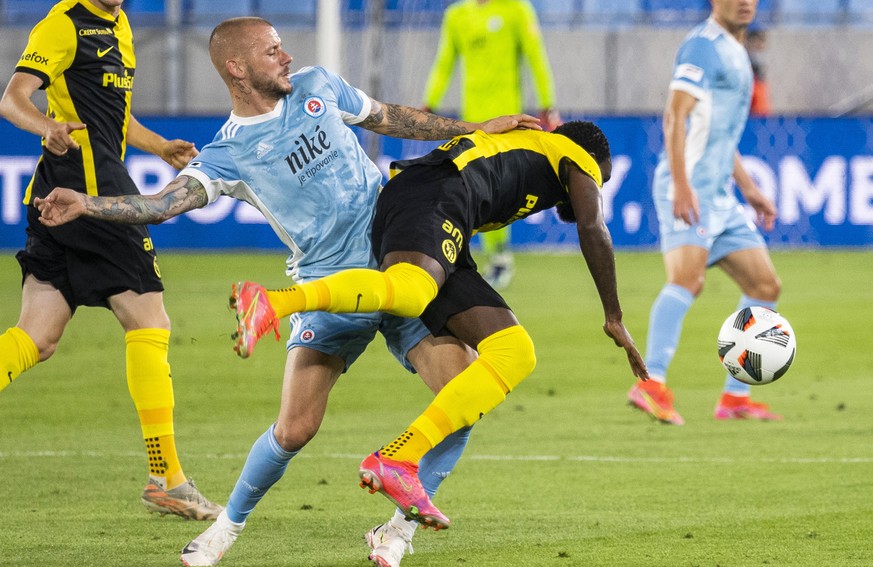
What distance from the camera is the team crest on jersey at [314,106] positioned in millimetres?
4586

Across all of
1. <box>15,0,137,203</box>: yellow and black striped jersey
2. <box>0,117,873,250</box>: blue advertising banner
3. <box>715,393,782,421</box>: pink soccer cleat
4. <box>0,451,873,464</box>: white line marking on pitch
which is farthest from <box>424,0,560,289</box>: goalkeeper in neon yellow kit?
<box>15,0,137,203</box>: yellow and black striped jersey

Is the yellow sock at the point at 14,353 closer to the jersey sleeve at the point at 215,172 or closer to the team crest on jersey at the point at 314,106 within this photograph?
the jersey sleeve at the point at 215,172

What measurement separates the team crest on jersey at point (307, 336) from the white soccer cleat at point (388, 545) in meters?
0.65

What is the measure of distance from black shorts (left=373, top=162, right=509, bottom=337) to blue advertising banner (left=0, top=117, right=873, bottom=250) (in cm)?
1168

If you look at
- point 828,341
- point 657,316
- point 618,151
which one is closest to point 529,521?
point 657,316

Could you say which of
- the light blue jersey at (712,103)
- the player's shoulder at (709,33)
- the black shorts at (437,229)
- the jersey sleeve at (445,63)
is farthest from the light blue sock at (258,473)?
the jersey sleeve at (445,63)

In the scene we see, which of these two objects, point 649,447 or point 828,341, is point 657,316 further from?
point 828,341

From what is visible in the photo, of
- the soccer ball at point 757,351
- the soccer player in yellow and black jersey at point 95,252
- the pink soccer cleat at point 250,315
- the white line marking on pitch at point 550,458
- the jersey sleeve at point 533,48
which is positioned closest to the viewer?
the pink soccer cleat at point 250,315

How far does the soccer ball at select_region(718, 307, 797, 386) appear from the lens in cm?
565

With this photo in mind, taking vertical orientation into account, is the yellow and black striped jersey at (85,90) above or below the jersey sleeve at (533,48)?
above

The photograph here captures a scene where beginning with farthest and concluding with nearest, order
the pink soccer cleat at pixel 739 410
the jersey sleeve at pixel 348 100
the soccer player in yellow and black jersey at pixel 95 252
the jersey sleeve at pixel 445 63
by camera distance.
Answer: the jersey sleeve at pixel 445 63 → the pink soccer cleat at pixel 739 410 → the soccer player in yellow and black jersey at pixel 95 252 → the jersey sleeve at pixel 348 100

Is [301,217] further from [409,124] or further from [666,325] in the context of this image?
[666,325]

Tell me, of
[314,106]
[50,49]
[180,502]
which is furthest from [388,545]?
[50,49]

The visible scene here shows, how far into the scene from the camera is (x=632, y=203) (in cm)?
1650
